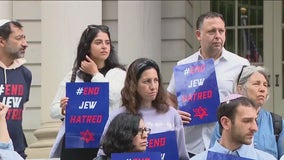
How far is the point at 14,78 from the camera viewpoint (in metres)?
6.96

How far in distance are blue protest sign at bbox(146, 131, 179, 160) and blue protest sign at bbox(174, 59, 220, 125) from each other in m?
0.49

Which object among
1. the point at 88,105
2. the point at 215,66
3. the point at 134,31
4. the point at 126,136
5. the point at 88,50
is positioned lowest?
the point at 126,136

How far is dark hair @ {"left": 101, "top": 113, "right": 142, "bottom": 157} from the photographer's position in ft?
18.1

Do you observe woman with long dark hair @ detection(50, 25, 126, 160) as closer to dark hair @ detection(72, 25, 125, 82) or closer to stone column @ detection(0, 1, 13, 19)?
dark hair @ detection(72, 25, 125, 82)

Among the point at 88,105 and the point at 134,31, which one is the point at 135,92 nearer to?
the point at 88,105

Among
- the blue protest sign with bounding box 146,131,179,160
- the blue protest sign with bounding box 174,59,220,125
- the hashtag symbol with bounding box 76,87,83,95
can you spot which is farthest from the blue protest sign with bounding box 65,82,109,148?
the blue protest sign with bounding box 174,59,220,125

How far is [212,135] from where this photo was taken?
6176mm

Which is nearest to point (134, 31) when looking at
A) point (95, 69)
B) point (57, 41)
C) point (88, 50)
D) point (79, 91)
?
point (57, 41)

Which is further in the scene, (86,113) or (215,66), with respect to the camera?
(215,66)

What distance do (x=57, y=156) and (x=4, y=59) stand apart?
0.92 metres

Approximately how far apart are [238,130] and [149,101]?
1.02 m

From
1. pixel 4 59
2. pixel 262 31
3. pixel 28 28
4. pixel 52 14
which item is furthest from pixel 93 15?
pixel 4 59

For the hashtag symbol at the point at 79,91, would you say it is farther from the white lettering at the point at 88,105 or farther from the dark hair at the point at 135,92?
the dark hair at the point at 135,92

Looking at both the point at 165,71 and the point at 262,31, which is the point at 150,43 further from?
the point at 262,31
